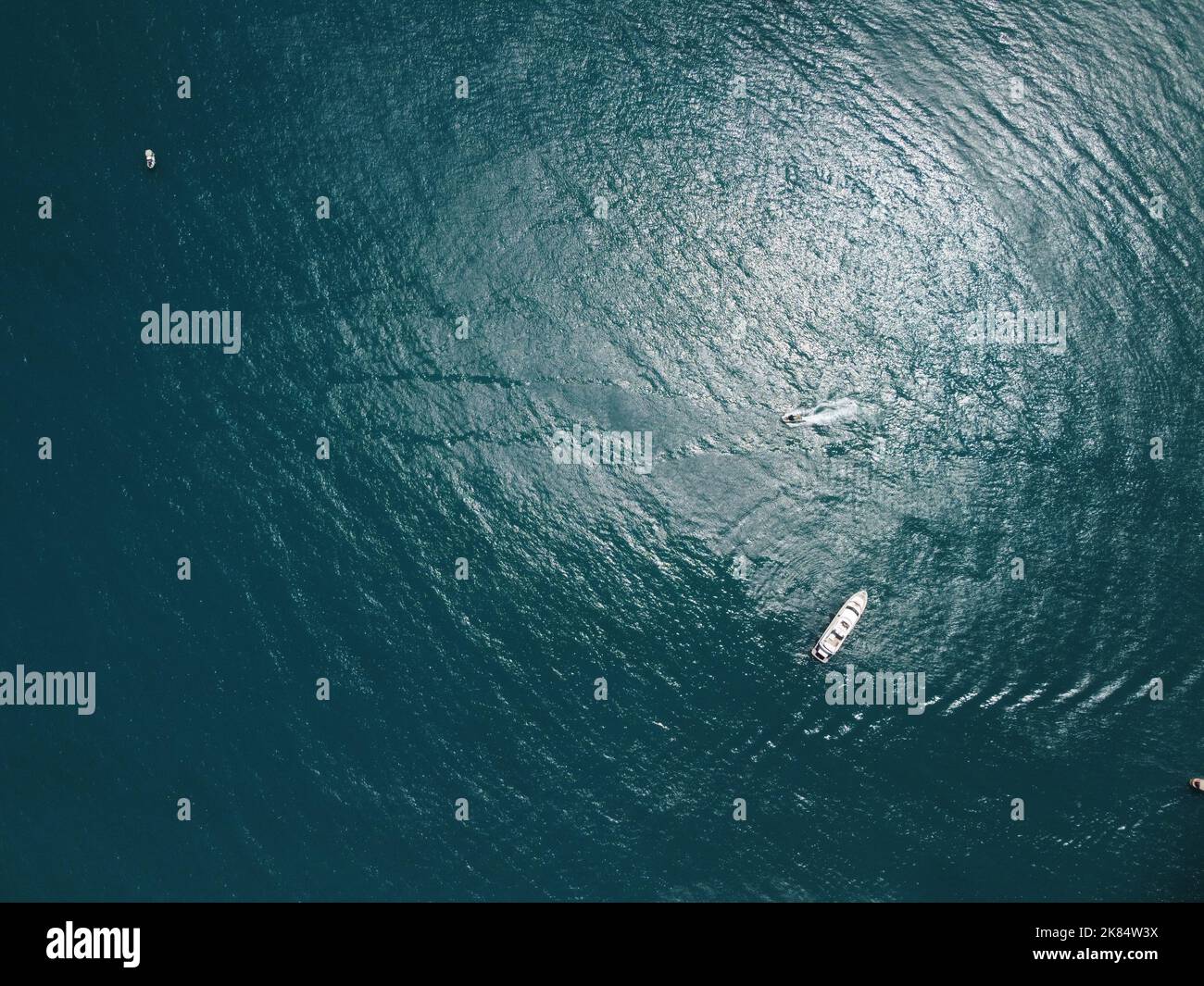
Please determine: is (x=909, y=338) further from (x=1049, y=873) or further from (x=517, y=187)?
(x=1049, y=873)

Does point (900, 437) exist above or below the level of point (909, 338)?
below

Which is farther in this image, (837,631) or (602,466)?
(602,466)

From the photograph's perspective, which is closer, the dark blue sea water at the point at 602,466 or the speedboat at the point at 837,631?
the speedboat at the point at 837,631

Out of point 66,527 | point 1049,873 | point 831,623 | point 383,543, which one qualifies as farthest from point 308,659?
point 1049,873

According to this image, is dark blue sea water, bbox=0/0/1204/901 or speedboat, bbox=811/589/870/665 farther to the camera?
dark blue sea water, bbox=0/0/1204/901
